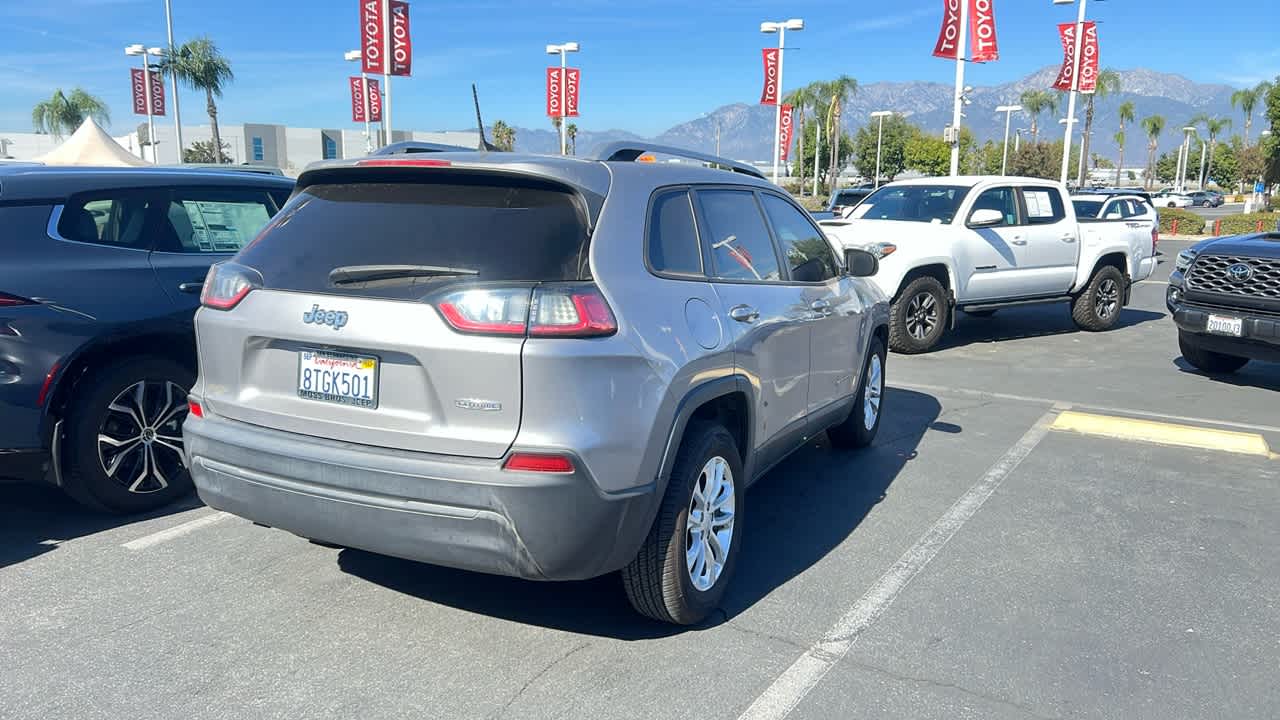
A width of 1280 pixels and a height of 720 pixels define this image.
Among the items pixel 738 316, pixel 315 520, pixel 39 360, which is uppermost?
pixel 738 316

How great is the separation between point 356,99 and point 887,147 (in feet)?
243

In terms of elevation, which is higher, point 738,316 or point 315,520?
point 738,316

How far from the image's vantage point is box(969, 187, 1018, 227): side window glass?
11034 mm

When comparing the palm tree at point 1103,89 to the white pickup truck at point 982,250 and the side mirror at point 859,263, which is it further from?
the side mirror at point 859,263

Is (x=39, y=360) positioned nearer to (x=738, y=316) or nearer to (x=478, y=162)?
(x=478, y=162)

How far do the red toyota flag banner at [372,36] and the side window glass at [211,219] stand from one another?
1675 cm

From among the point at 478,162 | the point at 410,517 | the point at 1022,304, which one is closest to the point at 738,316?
Result: the point at 478,162

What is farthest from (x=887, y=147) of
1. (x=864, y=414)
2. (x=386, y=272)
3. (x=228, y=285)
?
(x=386, y=272)

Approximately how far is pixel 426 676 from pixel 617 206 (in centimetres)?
173

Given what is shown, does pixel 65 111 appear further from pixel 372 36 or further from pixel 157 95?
pixel 372 36

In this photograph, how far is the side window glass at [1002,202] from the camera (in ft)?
36.2

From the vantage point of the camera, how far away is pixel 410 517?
3.11 metres

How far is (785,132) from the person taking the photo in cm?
3812

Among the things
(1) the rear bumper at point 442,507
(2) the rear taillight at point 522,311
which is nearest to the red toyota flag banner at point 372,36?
(1) the rear bumper at point 442,507
